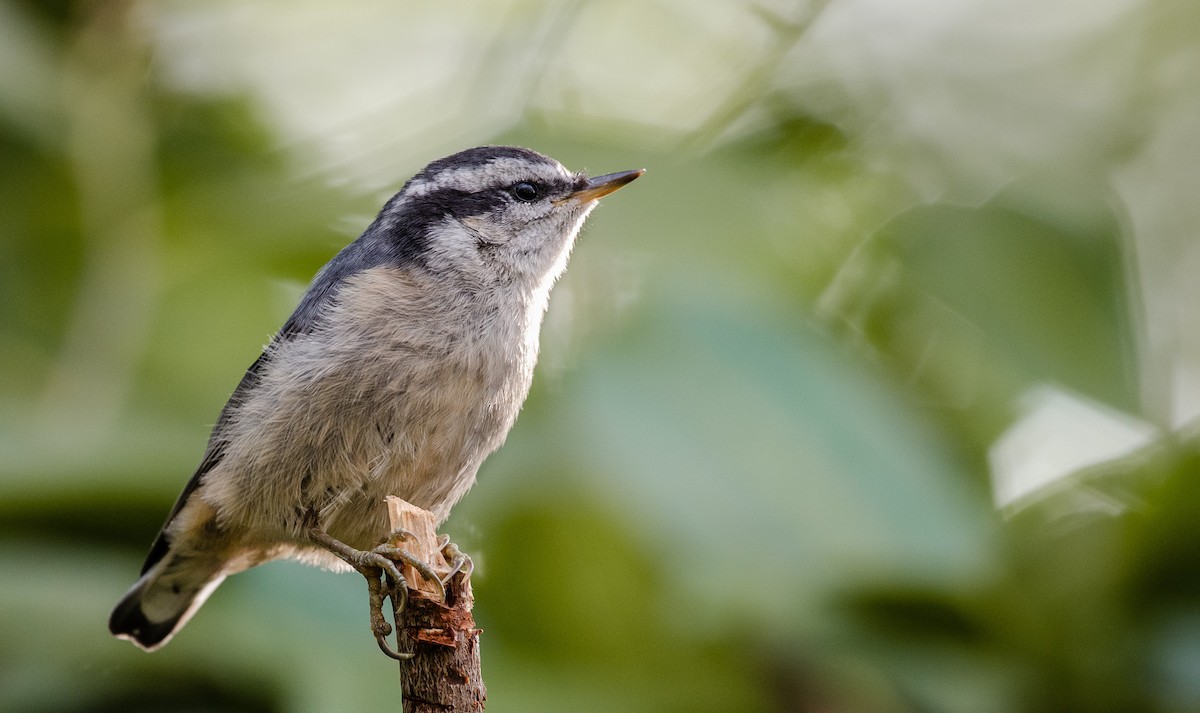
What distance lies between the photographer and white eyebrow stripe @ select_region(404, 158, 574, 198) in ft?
12.1

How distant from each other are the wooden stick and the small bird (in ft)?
1.85

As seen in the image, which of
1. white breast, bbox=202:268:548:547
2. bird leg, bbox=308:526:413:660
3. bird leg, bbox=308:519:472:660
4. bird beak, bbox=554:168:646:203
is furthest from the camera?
bird beak, bbox=554:168:646:203

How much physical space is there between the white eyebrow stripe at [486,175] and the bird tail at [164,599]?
1430 mm

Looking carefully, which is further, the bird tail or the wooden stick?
the bird tail

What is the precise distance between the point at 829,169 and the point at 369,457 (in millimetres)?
1961

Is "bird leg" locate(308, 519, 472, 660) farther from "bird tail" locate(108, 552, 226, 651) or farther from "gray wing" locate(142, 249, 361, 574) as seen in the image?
"bird tail" locate(108, 552, 226, 651)

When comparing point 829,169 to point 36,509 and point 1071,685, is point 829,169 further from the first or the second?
point 36,509

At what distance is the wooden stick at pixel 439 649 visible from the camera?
2.44m

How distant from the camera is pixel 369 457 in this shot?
3.11 meters

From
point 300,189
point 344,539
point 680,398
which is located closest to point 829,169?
point 680,398

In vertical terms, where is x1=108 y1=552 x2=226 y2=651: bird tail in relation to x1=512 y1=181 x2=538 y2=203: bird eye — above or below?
below

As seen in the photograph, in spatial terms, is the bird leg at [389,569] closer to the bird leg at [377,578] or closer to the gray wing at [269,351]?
the bird leg at [377,578]

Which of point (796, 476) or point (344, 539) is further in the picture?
point (344, 539)

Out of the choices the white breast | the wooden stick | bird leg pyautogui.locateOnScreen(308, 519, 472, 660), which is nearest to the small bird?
the white breast
